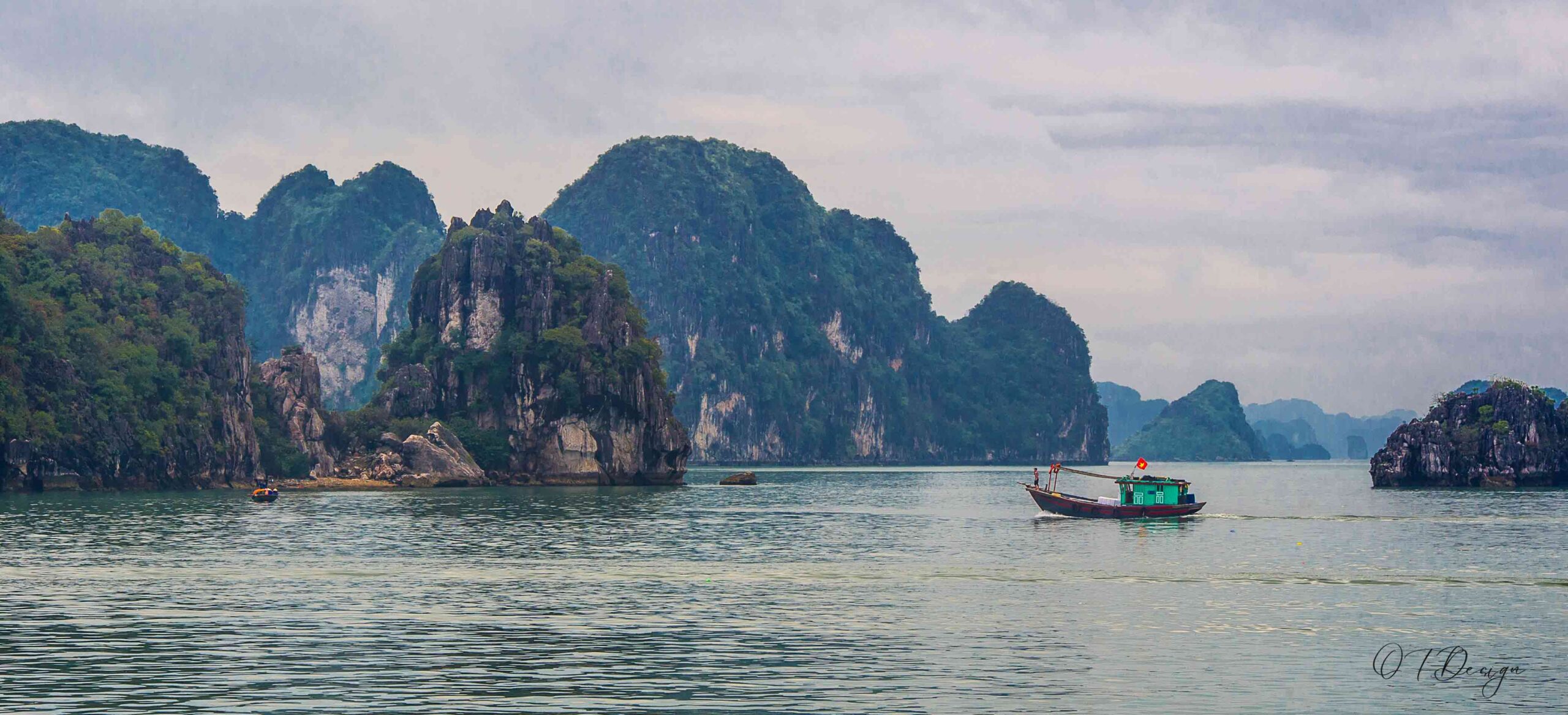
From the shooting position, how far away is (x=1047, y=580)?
58000 mm

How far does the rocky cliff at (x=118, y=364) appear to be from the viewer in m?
128

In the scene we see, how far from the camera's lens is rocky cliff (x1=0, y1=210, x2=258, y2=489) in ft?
419

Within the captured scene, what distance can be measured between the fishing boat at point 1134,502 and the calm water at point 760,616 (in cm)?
492

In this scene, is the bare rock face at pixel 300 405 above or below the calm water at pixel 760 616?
Result: above

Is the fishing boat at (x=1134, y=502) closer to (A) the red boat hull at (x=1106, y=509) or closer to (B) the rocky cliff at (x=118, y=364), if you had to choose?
(A) the red boat hull at (x=1106, y=509)

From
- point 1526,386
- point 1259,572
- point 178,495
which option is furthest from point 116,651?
point 1526,386

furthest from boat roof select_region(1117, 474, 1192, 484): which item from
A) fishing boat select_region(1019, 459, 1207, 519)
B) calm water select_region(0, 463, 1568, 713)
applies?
calm water select_region(0, 463, 1568, 713)

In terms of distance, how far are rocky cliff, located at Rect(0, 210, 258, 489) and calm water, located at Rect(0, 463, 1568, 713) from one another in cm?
3807

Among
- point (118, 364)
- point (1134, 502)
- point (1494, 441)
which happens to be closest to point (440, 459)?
point (118, 364)

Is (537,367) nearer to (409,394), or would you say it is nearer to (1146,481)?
(409,394)

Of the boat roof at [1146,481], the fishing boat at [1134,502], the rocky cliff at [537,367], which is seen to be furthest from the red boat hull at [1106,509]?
the rocky cliff at [537,367]

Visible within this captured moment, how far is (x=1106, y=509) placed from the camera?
9850 centimetres

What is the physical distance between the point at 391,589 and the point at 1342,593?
102 ft

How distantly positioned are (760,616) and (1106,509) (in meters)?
56.0
